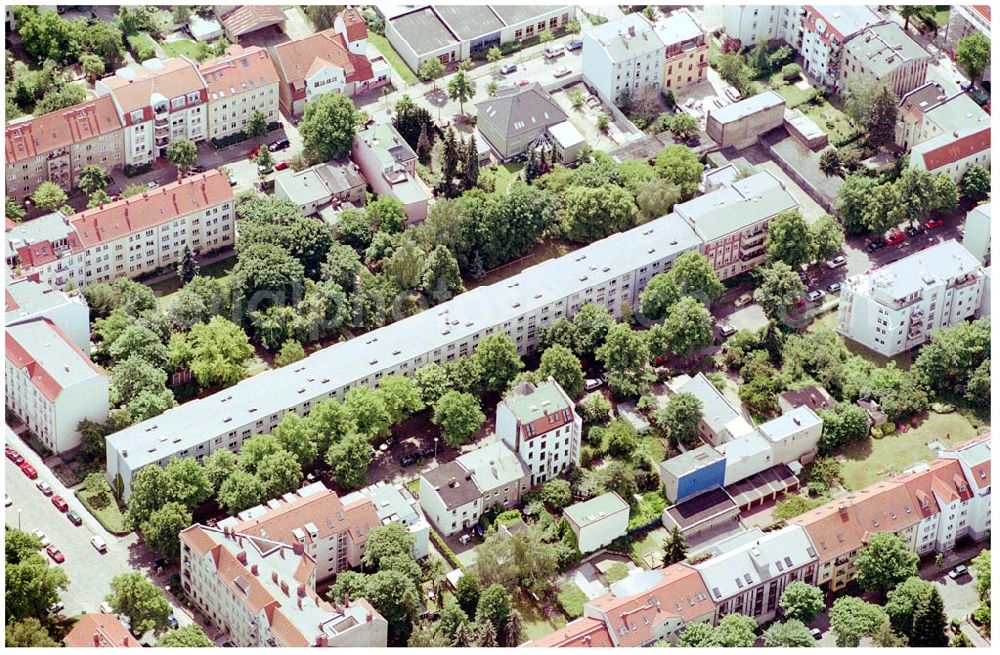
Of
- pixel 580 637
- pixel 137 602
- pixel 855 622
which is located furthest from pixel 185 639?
pixel 855 622

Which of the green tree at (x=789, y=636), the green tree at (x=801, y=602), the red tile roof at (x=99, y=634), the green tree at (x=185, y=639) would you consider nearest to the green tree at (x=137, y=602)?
the green tree at (x=185, y=639)

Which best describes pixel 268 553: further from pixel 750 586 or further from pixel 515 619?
pixel 750 586

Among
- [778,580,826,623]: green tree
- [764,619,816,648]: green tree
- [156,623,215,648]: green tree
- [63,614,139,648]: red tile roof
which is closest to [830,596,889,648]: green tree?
[778,580,826,623]: green tree

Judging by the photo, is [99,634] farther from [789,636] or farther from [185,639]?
[789,636]

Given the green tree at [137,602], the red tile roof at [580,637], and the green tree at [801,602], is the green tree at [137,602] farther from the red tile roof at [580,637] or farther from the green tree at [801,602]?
the green tree at [801,602]

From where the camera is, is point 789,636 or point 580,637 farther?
point 789,636

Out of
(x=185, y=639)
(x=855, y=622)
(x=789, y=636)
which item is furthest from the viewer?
(x=855, y=622)
